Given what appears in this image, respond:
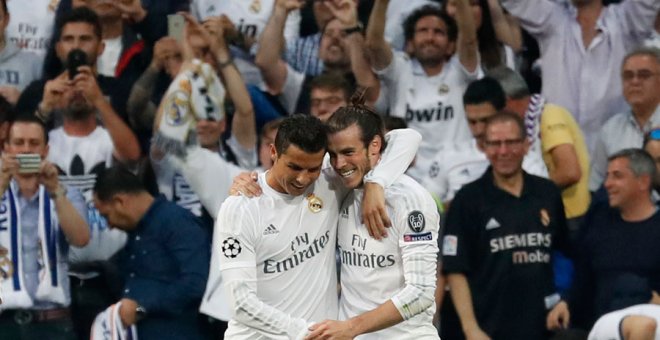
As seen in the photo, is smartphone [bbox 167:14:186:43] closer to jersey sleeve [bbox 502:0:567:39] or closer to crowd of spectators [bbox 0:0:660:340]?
crowd of spectators [bbox 0:0:660:340]

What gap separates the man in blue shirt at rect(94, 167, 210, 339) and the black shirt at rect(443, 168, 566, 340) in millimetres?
1567

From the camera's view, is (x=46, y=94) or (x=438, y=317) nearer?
(x=438, y=317)

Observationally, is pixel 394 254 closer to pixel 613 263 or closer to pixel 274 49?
pixel 613 263

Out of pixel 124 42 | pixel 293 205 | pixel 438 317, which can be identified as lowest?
pixel 438 317

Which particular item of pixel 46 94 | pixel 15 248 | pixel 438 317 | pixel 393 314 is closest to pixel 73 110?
pixel 46 94

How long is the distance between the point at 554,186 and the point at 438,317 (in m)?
1.08

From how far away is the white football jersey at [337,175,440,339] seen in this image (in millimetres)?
5992

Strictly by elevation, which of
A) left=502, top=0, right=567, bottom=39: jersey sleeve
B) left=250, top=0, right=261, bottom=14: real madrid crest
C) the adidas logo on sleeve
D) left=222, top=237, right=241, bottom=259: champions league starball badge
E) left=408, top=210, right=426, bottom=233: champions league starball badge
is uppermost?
left=250, top=0, right=261, bottom=14: real madrid crest

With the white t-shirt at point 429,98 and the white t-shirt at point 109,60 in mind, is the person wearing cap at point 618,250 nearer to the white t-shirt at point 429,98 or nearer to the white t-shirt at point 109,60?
the white t-shirt at point 429,98

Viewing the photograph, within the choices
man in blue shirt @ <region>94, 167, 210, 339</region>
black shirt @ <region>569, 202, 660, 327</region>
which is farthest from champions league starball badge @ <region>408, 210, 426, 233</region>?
man in blue shirt @ <region>94, 167, 210, 339</region>

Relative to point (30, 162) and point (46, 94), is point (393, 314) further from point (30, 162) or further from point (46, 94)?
point (46, 94)

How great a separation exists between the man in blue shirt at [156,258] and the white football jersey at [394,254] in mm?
2391

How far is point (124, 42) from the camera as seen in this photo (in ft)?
31.8

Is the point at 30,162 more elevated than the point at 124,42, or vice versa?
the point at 124,42
